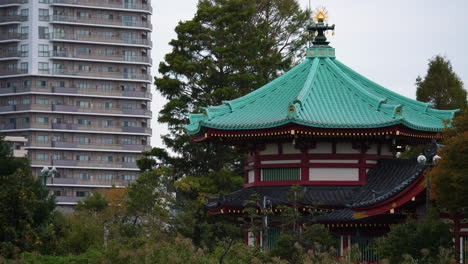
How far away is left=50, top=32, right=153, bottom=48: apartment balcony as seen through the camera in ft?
407

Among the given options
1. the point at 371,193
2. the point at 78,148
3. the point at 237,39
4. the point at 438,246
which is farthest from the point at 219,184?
the point at 78,148

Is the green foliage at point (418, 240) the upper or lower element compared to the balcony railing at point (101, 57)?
lower

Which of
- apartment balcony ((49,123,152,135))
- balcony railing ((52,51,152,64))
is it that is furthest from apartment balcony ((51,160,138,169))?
balcony railing ((52,51,152,64))

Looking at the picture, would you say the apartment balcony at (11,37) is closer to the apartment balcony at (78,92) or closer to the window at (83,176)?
the apartment balcony at (78,92)

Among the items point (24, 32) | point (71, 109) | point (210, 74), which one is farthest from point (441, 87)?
point (24, 32)

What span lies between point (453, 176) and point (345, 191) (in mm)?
9102

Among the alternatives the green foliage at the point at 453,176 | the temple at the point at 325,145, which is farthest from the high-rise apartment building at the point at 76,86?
the green foliage at the point at 453,176

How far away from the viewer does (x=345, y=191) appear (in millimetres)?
41969

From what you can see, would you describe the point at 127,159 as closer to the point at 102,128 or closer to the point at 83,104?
the point at 102,128

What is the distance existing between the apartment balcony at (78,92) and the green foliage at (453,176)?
92.9 m

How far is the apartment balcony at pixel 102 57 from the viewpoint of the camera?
4882 inches

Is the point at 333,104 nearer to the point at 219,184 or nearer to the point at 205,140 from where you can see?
the point at 205,140

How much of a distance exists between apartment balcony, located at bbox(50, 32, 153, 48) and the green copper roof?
264 feet

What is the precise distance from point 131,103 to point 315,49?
266 feet
